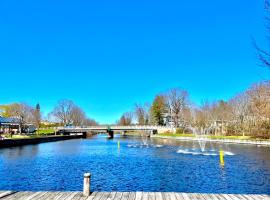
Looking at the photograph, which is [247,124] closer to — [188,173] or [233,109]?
[233,109]

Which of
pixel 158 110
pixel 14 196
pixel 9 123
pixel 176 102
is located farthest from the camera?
pixel 158 110

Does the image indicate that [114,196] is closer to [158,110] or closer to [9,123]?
[9,123]

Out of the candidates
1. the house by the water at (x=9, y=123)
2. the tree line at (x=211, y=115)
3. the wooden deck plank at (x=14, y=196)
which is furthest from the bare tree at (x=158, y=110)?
the wooden deck plank at (x=14, y=196)

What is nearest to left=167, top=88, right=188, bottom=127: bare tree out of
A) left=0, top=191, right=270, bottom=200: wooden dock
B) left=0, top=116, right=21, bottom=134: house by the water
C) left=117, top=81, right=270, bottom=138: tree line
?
left=117, top=81, right=270, bottom=138: tree line

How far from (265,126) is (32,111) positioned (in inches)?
4151

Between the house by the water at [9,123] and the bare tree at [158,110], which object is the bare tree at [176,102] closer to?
the bare tree at [158,110]

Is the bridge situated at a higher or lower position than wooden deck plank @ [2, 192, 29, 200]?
higher

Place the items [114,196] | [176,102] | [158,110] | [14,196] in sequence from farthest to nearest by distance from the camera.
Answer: [158,110]
[176,102]
[114,196]
[14,196]

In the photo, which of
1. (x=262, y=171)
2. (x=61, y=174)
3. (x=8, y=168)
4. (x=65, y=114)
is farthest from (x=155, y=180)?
(x=65, y=114)

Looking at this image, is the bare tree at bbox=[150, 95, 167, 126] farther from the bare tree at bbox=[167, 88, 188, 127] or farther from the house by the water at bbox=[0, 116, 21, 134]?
the house by the water at bbox=[0, 116, 21, 134]

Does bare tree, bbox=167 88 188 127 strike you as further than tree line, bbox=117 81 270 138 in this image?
Yes

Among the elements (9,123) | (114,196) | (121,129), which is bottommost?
(114,196)

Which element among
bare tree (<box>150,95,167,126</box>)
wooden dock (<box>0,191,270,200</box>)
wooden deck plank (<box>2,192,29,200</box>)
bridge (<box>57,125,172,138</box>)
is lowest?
wooden dock (<box>0,191,270,200</box>)

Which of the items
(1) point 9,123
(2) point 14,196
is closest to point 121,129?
(1) point 9,123
